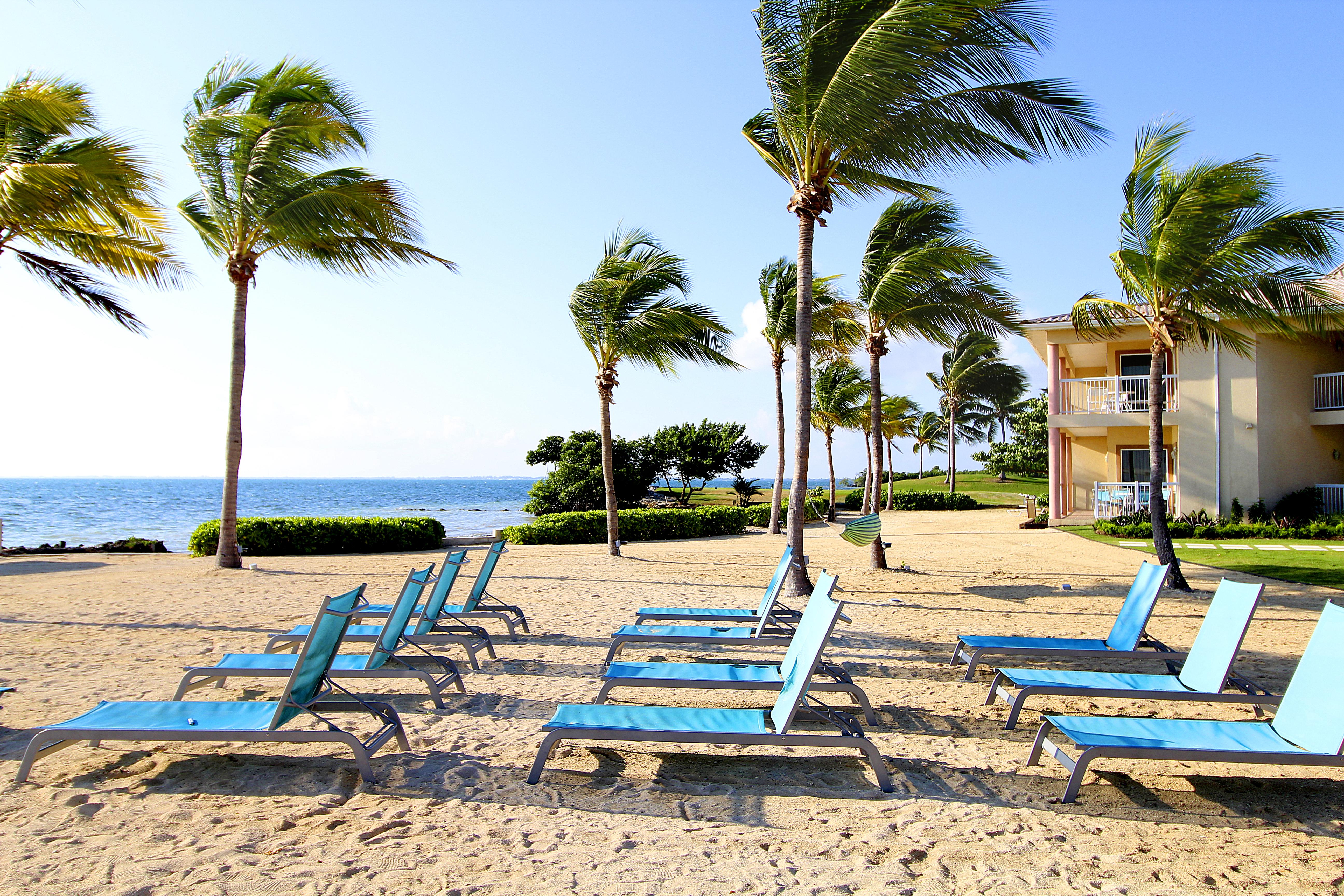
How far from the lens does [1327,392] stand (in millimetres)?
20531

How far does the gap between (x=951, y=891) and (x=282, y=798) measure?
3071 mm

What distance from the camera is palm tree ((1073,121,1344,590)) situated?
35.0 ft

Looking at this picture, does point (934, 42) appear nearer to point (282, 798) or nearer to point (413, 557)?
point (282, 798)

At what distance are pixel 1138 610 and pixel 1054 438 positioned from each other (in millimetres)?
17933

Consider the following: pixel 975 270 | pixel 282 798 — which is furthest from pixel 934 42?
pixel 282 798

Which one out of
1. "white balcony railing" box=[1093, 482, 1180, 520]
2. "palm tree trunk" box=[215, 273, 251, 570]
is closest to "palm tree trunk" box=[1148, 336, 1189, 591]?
"white balcony railing" box=[1093, 482, 1180, 520]

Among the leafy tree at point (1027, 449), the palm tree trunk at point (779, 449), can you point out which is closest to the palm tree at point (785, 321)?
the palm tree trunk at point (779, 449)

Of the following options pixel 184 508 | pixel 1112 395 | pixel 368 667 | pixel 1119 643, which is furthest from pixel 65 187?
pixel 184 508

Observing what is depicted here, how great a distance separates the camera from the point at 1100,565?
14.1 meters

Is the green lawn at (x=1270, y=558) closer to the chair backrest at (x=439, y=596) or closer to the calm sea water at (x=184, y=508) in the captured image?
the chair backrest at (x=439, y=596)

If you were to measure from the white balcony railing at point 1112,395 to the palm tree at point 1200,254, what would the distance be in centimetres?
834

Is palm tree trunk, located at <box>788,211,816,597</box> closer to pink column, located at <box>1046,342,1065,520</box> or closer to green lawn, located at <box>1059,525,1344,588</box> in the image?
green lawn, located at <box>1059,525,1344,588</box>

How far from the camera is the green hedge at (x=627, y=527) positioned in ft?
67.8

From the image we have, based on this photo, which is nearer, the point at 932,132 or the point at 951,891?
the point at 951,891
